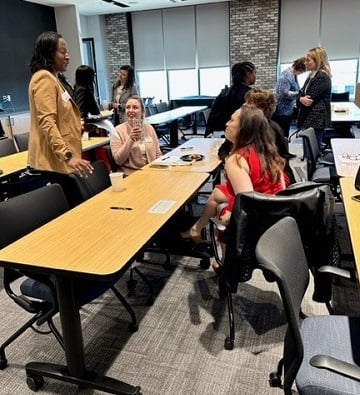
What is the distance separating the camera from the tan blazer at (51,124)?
7.71 ft

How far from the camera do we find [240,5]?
8867mm

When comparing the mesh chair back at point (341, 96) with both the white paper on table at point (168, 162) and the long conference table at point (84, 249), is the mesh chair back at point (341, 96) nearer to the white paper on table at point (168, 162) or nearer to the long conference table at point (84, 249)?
the white paper on table at point (168, 162)

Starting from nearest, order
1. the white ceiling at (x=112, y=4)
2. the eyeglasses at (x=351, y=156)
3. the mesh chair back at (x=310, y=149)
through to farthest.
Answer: the eyeglasses at (x=351, y=156) < the mesh chair back at (x=310, y=149) < the white ceiling at (x=112, y=4)

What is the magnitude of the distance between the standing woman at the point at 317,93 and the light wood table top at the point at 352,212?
2.27 meters

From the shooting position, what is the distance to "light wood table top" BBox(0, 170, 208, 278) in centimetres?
143

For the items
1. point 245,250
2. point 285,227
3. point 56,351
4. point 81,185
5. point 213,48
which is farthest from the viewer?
point 213,48

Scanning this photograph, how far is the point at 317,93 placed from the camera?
4316mm

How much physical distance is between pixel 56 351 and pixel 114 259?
886 mm

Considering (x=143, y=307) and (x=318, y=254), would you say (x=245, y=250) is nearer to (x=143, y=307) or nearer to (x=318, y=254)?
(x=318, y=254)

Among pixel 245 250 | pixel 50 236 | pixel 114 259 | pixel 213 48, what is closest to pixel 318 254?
pixel 245 250

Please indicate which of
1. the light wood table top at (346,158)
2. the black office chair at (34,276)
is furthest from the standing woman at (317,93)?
the black office chair at (34,276)

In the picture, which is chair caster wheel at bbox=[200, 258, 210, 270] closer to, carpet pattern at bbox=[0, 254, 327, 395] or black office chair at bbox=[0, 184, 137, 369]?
carpet pattern at bbox=[0, 254, 327, 395]

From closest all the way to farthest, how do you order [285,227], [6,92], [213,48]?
[285,227], [6,92], [213,48]

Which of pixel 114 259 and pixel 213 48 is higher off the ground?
pixel 213 48
